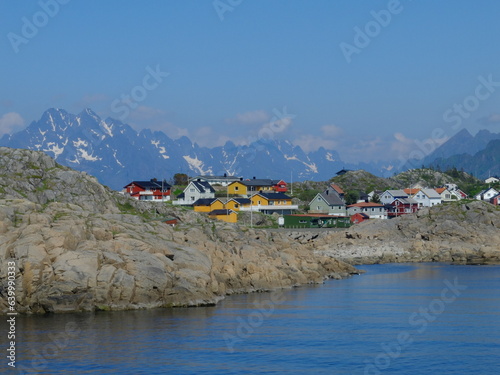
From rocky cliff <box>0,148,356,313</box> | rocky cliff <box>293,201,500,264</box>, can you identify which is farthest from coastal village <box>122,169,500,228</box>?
rocky cliff <box>0,148,356,313</box>

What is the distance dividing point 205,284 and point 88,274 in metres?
8.51

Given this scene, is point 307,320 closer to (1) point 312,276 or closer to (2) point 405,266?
(1) point 312,276

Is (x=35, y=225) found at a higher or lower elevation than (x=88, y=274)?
higher

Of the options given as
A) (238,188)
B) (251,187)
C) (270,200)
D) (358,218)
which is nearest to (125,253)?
(358,218)

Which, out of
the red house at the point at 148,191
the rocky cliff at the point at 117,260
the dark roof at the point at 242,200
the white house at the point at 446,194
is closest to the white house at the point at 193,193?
the red house at the point at 148,191

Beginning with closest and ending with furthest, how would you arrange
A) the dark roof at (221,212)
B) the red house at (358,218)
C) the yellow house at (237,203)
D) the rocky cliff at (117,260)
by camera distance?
1. the rocky cliff at (117,260)
2. the dark roof at (221,212)
3. the yellow house at (237,203)
4. the red house at (358,218)

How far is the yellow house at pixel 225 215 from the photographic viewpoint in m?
104

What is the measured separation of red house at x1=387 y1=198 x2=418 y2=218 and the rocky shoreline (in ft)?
108

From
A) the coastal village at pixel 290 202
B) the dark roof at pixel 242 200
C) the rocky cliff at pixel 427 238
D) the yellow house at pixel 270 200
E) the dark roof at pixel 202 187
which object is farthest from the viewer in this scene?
the dark roof at pixel 202 187

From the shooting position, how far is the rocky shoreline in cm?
4472

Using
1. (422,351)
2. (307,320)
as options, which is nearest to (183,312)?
(307,320)

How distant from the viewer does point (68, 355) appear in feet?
111

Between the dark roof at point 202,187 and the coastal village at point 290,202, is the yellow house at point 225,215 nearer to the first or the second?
the coastal village at point 290,202

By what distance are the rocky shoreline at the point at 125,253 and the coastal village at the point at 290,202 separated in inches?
737
